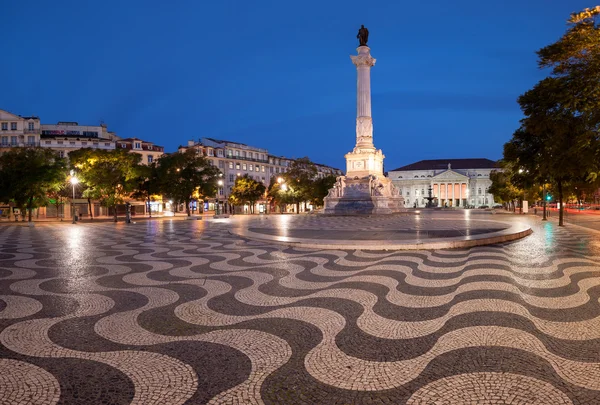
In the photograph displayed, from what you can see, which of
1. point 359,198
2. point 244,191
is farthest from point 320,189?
point 359,198

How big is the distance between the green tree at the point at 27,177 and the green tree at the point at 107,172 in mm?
2877

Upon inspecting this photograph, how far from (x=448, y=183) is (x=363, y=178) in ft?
389

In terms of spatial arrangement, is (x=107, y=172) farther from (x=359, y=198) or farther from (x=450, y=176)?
(x=450, y=176)

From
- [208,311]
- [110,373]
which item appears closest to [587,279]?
[208,311]

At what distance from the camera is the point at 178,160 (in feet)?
164

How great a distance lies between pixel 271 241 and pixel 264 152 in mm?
93234

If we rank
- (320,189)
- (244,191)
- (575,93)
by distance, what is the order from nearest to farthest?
1. (575,93)
2. (320,189)
3. (244,191)

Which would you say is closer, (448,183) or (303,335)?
(303,335)

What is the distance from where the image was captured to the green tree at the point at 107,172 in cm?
4159

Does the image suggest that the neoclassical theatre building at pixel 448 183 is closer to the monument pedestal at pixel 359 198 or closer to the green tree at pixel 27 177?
the monument pedestal at pixel 359 198

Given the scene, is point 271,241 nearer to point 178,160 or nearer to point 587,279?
point 587,279

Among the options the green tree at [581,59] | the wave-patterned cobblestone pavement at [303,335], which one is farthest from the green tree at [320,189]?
the wave-patterned cobblestone pavement at [303,335]

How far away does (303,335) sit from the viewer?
16.2ft

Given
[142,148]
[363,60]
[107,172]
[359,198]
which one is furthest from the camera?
[142,148]
